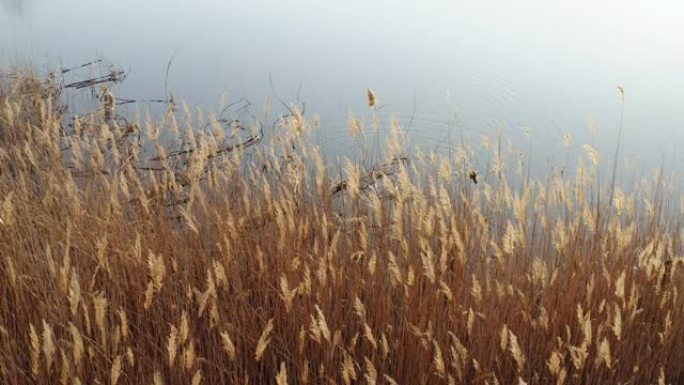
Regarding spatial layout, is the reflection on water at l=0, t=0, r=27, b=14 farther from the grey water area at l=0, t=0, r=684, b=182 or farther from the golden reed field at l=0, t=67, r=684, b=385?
the golden reed field at l=0, t=67, r=684, b=385

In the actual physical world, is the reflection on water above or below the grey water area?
above

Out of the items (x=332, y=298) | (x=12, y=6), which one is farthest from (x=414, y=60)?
(x=12, y=6)

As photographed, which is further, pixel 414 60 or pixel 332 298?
pixel 414 60

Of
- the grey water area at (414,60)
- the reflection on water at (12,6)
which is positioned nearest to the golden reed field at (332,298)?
the grey water area at (414,60)

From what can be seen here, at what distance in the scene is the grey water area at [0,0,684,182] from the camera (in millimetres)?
5242

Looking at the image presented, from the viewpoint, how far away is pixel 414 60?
6.61 m

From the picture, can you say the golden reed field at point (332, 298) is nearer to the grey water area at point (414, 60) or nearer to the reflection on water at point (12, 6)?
the grey water area at point (414, 60)

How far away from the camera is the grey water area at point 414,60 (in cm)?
524

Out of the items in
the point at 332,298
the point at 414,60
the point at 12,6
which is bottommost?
the point at 332,298

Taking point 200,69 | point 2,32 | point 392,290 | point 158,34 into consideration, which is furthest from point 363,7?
point 392,290

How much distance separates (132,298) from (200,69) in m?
3.88

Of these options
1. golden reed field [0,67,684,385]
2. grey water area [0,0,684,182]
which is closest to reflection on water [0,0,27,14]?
grey water area [0,0,684,182]

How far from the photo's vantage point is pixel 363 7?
29.1 ft

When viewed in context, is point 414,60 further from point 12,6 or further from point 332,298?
point 12,6
